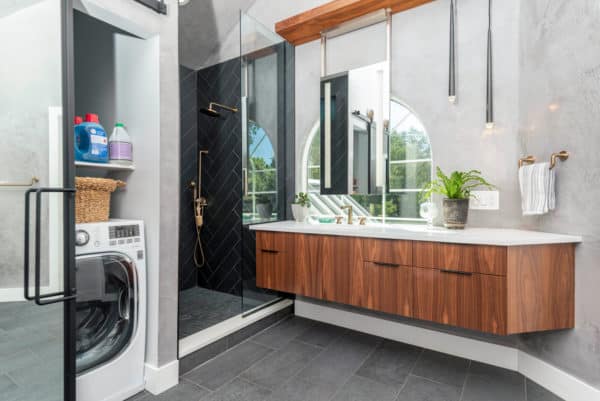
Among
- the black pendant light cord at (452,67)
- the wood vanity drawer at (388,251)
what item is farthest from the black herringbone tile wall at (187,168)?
the black pendant light cord at (452,67)

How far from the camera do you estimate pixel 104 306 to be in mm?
1594

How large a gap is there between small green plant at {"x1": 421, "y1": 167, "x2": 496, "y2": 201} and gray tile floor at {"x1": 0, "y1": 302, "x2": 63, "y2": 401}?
232 centimetres

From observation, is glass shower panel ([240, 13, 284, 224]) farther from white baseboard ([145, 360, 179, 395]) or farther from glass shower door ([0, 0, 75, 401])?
glass shower door ([0, 0, 75, 401])

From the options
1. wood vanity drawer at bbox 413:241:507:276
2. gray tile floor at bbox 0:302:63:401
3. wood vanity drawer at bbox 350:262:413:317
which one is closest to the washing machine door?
gray tile floor at bbox 0:302:63:401

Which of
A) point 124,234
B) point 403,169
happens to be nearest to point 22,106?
point 124,234

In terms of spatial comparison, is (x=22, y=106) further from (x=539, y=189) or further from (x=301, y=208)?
(x=539, y=189)

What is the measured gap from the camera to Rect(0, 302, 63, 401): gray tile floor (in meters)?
1.25

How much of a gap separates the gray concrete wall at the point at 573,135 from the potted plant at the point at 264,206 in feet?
6.61

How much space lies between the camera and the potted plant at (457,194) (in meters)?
2.06

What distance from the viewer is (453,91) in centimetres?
223

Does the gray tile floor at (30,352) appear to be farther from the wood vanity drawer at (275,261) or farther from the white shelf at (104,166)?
the wood vanity drawer at (275,261)

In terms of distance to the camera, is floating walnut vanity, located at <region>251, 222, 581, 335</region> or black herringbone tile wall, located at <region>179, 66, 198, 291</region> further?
black herringbone tile wall, located at <region>179, 66, 198, 291</region>

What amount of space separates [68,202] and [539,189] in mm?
2465

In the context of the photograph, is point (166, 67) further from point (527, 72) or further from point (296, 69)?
point (527, 72)
